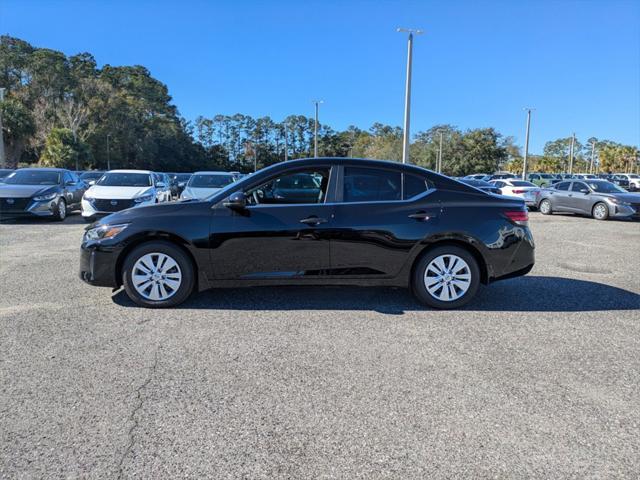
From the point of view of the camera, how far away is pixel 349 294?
5707mm

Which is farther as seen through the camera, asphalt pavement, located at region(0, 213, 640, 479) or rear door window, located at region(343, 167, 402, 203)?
rear door window, located at region(343, 167, 402, 203)

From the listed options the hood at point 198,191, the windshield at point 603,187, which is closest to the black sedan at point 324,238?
the hood at point 198,191

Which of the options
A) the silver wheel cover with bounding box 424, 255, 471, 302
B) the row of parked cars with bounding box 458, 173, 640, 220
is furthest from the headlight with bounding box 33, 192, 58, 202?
the row of parked cars with bounding box 458, 173, 640, 220

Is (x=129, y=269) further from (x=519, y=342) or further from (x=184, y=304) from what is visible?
(x=519, y=342)

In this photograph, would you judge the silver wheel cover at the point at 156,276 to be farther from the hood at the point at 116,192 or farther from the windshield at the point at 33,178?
the windshield at the point at 33,178

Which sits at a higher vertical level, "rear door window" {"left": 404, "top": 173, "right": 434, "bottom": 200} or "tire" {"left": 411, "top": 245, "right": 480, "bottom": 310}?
"rear door window" {"left": 404, "top": 173, "right": 434, "bottom": 200}

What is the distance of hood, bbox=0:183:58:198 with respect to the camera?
12.2m

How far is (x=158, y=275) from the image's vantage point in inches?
196

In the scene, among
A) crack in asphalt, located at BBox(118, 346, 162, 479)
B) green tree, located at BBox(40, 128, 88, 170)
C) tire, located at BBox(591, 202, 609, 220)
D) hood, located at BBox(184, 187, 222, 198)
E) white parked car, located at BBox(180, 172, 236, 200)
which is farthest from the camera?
green tree, located at BBox(40, 128, 88, 170)

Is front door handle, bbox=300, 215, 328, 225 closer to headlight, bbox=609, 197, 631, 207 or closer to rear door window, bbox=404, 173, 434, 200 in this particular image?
rear door window, bbox=404, 173, 434, 200

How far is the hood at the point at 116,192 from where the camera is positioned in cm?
1174

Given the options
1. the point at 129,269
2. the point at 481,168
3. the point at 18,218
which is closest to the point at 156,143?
the point at 481,168

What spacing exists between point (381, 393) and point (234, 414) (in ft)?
3.27

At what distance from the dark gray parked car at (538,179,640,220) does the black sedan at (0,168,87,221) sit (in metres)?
16.7
